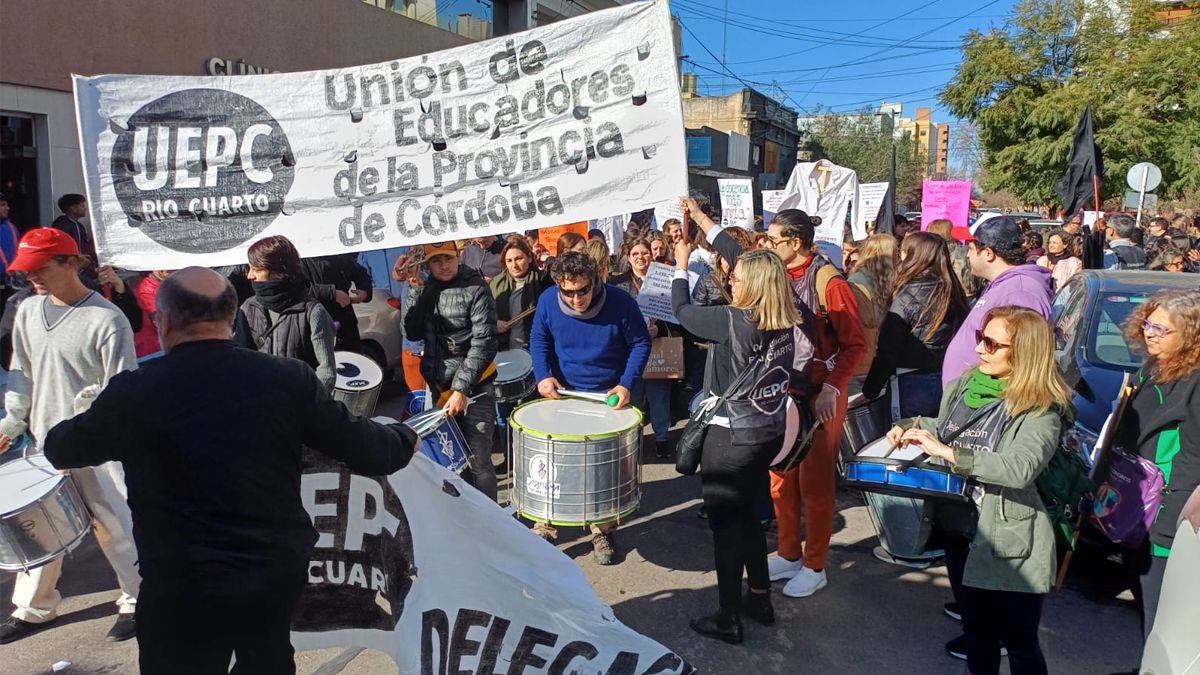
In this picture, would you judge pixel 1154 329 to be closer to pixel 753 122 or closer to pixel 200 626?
pixel 200 626

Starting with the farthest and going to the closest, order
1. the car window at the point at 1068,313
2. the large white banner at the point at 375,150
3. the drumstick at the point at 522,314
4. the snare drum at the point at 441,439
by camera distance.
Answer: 1. the drumstick at the point at 522,314
2. the car window at the point at 1068,313
3. the large white banner at the point at 375,150
4. the snare drum at the point at 441,439

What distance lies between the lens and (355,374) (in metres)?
4.95

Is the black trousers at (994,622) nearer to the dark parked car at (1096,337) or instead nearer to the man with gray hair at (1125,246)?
the dark parked car at (1096,337)

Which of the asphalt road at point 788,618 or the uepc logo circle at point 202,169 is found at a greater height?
the uepc logo circle at point 202,169

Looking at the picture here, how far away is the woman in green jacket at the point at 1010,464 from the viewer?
2.95 meters

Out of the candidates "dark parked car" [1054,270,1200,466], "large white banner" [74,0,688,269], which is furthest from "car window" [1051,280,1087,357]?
"large white banner" [74,0,688,269]

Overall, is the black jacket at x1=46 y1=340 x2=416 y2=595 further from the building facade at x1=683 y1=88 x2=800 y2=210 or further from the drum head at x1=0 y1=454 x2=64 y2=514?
the building facade at x1=683 y1=88 x2=800 y2=210

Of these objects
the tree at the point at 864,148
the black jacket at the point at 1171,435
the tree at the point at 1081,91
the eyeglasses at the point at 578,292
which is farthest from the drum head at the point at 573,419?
the tree at the point at 864,148

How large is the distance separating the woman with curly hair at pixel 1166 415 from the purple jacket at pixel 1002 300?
3.43ft

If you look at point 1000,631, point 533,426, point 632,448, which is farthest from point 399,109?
point 1000,631

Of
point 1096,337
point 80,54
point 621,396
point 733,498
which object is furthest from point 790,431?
point 80,54

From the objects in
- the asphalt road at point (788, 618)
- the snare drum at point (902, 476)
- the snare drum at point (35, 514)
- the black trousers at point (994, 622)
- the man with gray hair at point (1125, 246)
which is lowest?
the asphalt road at point (788, 618)

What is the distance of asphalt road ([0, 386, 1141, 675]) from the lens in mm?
3744

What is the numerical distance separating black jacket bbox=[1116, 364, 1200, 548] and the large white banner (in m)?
2.26
